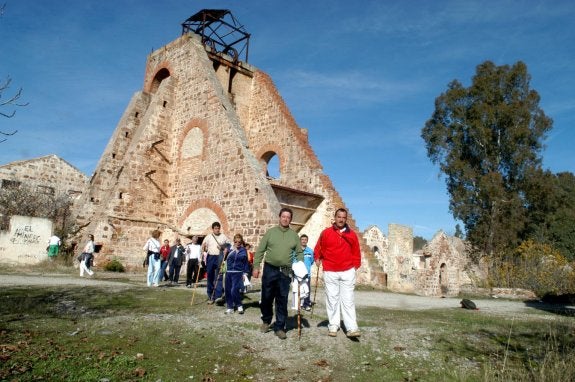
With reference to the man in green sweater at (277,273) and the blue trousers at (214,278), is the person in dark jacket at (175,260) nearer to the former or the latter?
the blue trousers at (214,278)

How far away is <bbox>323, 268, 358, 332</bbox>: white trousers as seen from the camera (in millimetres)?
5824

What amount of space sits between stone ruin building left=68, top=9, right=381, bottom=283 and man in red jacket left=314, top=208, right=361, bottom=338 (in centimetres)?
683

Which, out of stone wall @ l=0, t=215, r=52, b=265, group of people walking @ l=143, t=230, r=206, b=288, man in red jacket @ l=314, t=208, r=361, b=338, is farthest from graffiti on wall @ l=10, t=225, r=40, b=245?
man in red jacket @ l=314, t=208, r=361, b=338

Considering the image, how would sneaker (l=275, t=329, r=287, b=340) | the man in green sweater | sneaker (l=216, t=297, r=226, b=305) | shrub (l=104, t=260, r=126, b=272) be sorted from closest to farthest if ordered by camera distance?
sneaker (l=275, t=329, r=287, b=340), the man in green sweater, sneaker (l=216, t=297, r=226, b=305), shrub (l=104, t=260, r=126, b=272)

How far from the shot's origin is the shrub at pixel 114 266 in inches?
585

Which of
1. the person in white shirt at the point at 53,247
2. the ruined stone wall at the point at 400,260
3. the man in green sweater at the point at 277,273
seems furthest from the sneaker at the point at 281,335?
the person in white shirt at the point at 53,247

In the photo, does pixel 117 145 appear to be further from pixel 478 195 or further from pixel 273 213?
pixel 478 195

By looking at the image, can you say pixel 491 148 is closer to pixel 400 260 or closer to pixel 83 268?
pixel 400 260

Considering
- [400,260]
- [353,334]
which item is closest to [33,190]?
[400,260]

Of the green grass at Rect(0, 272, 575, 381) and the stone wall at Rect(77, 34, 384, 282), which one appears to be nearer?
the green grass at Rect(0, 272, 575, 381)

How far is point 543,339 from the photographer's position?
21.2 feet

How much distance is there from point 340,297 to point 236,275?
2247 mm

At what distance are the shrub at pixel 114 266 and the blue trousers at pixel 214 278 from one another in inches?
302

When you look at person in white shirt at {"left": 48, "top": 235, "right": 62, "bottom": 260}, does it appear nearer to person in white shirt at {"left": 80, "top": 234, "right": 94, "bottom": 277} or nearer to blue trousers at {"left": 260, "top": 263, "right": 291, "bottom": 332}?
person in white shirt at {"left": 80, "top": 234, "right": 94, "bottom": 277}
